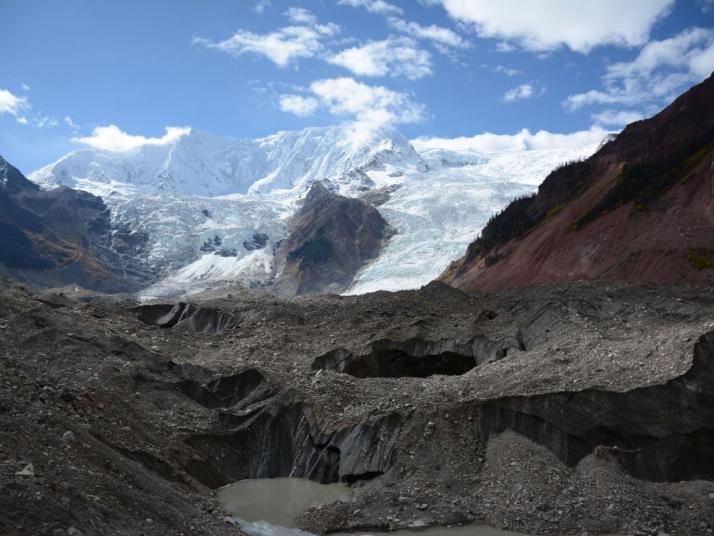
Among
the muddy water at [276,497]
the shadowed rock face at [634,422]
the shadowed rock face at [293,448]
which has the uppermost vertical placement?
the shadowed rock face at [634,422]

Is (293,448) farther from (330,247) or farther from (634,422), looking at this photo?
(330,247)

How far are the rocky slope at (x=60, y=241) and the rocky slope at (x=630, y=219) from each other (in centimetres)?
10226

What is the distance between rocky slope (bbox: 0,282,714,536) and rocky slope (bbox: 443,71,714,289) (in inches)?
461

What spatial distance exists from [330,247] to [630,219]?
116190 mm

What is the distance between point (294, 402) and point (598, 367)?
9975 mm

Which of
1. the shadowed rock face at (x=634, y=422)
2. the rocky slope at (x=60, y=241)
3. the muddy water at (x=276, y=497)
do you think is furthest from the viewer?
the rocky slope at (x=60, y=241)

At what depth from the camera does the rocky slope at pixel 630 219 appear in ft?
140

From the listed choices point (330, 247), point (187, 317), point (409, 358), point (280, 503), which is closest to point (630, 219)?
point (409, 358)

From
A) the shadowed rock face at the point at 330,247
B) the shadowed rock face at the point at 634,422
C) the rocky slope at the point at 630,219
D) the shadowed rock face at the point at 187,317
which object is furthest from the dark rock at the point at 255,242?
the shadowed rock face at the point at 634,422

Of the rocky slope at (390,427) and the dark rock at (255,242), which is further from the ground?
the dark rock at (255,242)

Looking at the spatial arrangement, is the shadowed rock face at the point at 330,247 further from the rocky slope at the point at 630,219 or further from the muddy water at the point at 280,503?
the muddy water at the point at 280,503

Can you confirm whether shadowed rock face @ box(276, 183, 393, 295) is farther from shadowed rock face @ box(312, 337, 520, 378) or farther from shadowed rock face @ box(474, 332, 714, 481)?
shadowed rock face @ box(474, 332, 714, 481)

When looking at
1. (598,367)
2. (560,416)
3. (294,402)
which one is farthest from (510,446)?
(294,402)

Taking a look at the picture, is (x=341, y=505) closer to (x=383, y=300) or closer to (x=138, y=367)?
(x=138, y=367)
